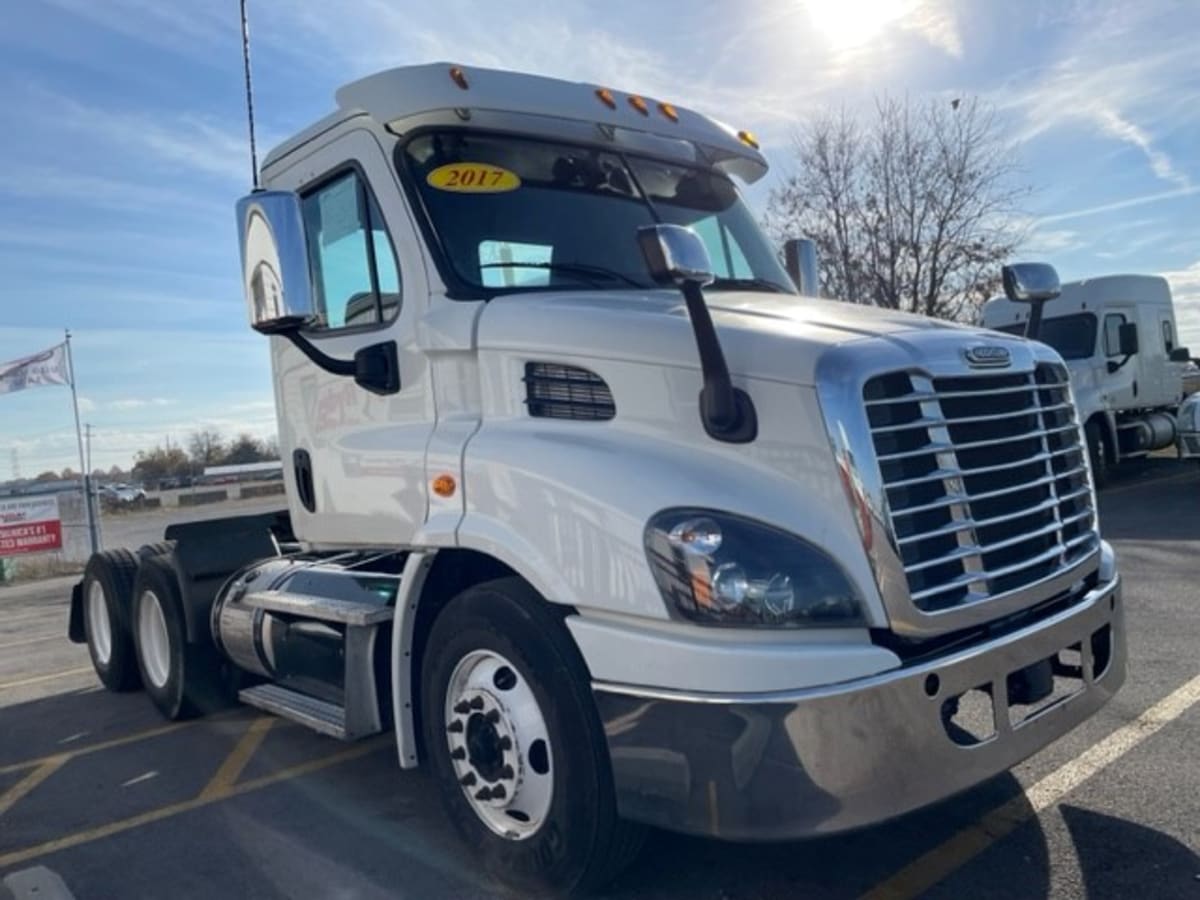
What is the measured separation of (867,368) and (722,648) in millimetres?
931

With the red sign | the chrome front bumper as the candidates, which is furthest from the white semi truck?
the red sign

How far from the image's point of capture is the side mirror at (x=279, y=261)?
12.7ft

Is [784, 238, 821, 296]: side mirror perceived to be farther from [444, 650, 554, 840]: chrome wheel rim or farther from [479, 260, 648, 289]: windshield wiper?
[444, 650, 554, 840]: chrome wheel rim

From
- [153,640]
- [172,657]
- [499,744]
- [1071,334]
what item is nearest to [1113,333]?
[1071,334]

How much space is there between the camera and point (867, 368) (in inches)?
126

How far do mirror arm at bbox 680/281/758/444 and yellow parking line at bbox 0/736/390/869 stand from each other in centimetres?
317

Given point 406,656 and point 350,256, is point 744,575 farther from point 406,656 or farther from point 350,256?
point 350,256

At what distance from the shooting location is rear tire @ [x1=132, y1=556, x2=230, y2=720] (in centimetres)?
620

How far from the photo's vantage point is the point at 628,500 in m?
3.19

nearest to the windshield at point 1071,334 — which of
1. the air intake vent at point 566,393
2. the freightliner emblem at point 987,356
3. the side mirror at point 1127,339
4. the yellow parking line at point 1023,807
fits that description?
the side mirror at point 1127,339

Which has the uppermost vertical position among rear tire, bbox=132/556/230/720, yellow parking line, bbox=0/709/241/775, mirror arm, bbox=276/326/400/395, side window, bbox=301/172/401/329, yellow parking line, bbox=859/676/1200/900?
side window, bbox=301/172/401/329

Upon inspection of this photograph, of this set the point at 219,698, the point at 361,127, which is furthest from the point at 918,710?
the point at 219,698

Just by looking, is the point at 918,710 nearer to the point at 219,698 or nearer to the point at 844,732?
the point at 844,732

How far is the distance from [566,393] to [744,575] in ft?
3.31
